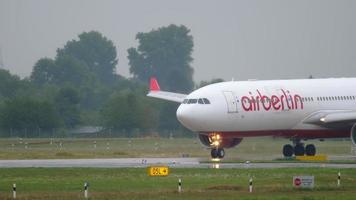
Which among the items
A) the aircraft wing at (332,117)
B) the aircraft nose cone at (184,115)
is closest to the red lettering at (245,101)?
A: the aircraft nose cone at (184,115)

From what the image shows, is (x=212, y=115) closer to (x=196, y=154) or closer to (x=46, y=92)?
(x=196, y=154)

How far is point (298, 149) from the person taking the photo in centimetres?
7962

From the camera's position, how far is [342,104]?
79.7m

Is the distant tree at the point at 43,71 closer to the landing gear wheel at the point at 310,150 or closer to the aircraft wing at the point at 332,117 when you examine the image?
the landing gear wheel at the point at 310,150

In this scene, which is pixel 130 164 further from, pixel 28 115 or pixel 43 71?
pixel 43 71

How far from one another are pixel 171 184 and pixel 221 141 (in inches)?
1000

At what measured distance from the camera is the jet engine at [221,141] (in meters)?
76.6

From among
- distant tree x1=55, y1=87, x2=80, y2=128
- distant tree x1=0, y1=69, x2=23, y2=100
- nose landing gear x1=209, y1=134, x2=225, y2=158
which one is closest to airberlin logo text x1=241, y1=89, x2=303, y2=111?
nose landing gear x1=209, y1=134, x2=225, y2=158

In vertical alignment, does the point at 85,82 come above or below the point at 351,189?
above

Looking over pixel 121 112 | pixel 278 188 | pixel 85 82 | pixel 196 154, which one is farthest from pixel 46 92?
pixel 278 188

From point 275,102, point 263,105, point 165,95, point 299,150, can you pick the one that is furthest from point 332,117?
point 165,95

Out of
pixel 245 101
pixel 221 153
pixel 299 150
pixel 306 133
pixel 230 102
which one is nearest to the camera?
pixel 221 153

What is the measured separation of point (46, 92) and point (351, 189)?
299 feet

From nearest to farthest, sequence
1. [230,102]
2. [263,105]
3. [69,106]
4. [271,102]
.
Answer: [230,102], [263,105], [271,102], [69,106]
